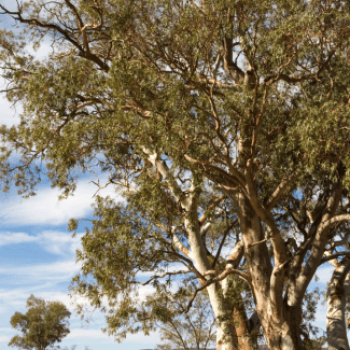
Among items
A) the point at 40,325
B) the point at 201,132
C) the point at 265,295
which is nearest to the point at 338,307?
the point at 265,295

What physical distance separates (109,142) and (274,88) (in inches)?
130

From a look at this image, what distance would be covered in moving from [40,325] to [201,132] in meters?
28.3

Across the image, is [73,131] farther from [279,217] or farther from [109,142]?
[279,217]

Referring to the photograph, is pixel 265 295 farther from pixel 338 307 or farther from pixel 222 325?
pixel 338 307

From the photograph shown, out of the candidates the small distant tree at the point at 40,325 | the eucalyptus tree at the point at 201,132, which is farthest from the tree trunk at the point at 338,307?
the small distant tree at the point at 40,325

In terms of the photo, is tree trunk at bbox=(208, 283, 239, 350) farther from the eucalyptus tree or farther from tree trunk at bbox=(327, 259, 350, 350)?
tree trunk at bbox=(327, 259, 350, 350)

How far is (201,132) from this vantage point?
309 inches

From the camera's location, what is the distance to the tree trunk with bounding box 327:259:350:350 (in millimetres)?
10399

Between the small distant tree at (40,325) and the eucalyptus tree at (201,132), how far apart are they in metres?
23.9

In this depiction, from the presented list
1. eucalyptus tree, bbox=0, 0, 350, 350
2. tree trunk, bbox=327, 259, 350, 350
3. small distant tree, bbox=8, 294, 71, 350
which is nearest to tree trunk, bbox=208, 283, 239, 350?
eucalyptus tree, bbox=0, 0, 350, 350

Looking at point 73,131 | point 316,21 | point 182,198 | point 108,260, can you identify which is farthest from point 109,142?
point 316,21

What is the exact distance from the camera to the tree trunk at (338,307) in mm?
10399

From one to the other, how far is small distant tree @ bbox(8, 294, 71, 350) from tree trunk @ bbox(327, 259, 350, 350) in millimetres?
23866

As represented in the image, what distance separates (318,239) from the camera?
9.73m
